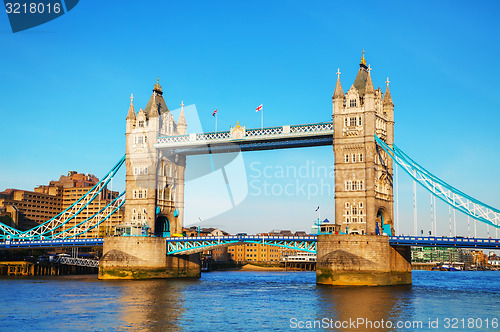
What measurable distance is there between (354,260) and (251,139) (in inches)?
926

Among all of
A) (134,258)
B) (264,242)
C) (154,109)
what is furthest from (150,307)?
(154,109)

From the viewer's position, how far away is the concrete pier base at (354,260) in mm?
70938

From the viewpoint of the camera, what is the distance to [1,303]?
55.2 m

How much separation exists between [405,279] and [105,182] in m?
49.2

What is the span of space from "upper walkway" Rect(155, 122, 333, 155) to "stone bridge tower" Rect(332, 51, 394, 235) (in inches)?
127

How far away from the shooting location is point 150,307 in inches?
2010

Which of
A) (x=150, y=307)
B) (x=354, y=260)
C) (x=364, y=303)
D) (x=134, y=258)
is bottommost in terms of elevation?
(x=150, y=307)

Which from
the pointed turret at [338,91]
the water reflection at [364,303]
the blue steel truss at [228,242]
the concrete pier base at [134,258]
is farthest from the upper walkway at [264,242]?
the pointed turret at [338,91]

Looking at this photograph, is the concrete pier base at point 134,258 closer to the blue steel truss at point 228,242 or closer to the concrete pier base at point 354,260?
the blue steel truss at point 228,242

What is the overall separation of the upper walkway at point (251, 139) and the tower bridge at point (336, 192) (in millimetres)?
147

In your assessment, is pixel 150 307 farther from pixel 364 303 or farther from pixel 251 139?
pixel 251 139

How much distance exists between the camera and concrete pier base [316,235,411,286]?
7094cm

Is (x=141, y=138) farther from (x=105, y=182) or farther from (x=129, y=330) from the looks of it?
(x=129, y=330)

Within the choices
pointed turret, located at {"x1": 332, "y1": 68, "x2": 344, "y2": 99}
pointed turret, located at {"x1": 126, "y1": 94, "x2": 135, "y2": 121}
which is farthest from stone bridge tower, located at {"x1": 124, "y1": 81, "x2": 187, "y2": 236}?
pointed turret, located at {"x1": 332, "y1": 68, "x2": 344, "y2": 99}
